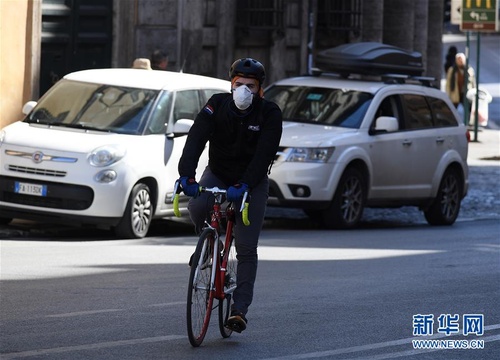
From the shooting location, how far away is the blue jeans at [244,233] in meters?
9.25

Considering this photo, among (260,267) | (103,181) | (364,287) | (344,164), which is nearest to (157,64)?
(344,164)

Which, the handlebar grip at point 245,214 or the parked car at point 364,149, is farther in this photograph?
the parked car at point 364,149

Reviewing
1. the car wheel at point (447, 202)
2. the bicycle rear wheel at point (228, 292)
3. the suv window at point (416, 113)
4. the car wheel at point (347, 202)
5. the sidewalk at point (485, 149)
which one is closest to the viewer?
the bicycle rear wheel at point (228, 292)

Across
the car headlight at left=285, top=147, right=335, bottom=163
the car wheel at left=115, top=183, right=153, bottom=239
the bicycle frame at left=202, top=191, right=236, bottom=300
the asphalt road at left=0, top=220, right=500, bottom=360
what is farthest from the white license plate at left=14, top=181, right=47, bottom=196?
the bicycle frame at left=202, top=191, right=236, bottom=300

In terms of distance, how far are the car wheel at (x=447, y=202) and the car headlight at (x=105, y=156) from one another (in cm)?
592

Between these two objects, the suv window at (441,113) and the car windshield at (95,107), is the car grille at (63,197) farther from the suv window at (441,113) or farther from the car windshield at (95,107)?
the suv window at (441,113)

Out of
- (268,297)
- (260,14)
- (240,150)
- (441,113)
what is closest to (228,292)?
(240,150)

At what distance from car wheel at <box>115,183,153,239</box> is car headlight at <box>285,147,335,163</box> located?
2250mm

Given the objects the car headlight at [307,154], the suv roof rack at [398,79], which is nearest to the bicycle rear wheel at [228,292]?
the car headlight at [307,154]

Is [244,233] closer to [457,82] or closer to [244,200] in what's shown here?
[244,200]

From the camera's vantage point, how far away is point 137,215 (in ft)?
51.9

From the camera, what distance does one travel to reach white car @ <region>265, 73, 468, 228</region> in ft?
58.0

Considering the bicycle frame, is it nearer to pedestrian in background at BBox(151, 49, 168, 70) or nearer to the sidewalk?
pedestrian in background at BBox(151, 49, 168, 70)

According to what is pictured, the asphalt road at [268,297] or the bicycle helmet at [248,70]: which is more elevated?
the bicycle helmet at [248,70]
